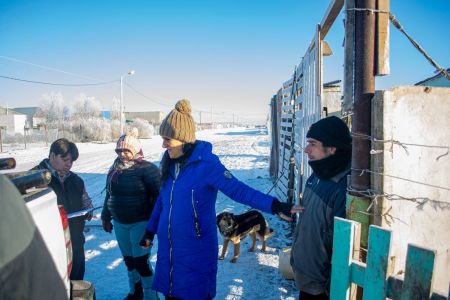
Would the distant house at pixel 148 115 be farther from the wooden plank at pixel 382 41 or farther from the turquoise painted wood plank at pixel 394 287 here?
the turquoise painted wood plank at pixel 394 287

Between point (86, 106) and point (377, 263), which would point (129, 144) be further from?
point (86, 106)

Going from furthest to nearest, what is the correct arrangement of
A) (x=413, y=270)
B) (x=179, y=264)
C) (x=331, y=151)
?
(x=179, y=264) < (x=331, y=151) < (x=413, y=270)

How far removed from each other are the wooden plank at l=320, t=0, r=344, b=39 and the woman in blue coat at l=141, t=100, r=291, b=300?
147 cm

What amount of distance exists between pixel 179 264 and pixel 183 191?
58cm

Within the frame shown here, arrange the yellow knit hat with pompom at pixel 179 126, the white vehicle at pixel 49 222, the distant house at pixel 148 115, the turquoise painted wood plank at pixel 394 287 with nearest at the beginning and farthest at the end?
the turquoise painted wood plank at pixel 394 287
the white vehicle at pixel 49 222
the yellow knit hat with pompom at pixel 179 126
the distant house at pixel 148 115

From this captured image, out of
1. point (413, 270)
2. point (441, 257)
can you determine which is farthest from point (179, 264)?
point (441, 257)

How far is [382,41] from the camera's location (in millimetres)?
1537

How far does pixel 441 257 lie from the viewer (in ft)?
5.98

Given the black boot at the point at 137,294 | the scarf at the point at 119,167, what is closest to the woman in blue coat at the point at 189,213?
the scarf at the point at 119,167

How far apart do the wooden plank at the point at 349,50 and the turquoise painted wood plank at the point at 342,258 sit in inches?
26.5

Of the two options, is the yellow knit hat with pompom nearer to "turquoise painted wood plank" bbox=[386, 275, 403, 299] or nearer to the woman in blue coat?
the woman in blue coat

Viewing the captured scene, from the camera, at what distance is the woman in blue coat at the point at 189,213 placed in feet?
7.69

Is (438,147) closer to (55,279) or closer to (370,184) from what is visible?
(370,184)

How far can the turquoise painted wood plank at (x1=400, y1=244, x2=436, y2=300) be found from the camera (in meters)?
1.24
